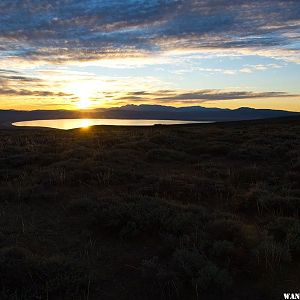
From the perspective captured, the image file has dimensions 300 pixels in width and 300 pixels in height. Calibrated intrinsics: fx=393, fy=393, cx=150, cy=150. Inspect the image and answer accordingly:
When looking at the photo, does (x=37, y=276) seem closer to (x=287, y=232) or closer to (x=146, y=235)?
(x=146, y=235)

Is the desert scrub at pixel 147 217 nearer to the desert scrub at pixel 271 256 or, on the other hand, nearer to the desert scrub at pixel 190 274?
the desert scrub at pixel 190 274

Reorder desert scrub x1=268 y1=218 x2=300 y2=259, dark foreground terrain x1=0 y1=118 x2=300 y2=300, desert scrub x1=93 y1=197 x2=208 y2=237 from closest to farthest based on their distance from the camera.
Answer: dark foreground terrain x1=0 y1=118 x2=300 y2=300 → desert scrub x1=268 y1=218 x2=300 y2=259 → desert scrub x1=93 y1=197 x2=208 y2=237

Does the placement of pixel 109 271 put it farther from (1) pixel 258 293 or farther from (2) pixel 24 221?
(2) pixel 24 221

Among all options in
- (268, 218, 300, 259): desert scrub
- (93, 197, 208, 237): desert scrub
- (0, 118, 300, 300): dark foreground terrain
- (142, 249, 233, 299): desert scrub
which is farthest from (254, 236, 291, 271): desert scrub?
(93, 197, 208, 237): desert scrub

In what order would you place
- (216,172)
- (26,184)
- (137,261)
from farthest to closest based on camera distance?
(216,172), (26,184), (137,261)

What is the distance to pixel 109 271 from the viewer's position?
613cm

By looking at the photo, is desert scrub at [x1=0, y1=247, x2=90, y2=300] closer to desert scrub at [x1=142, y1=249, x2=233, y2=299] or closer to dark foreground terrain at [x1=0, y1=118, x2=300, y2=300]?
dark foreground terrain at [x1=0, y1=118, x2=300, y2=300]

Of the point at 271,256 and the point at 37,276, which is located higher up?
the point at 271,256

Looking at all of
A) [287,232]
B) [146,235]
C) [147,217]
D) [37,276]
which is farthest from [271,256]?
[37,276]

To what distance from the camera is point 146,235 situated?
24.7ft

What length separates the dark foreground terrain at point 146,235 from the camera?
5.50 metres

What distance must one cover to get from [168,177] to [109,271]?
608 centimetres

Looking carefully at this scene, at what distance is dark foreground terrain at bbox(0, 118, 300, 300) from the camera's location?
5.50 metres

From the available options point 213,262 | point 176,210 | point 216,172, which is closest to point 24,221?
point 176,210
